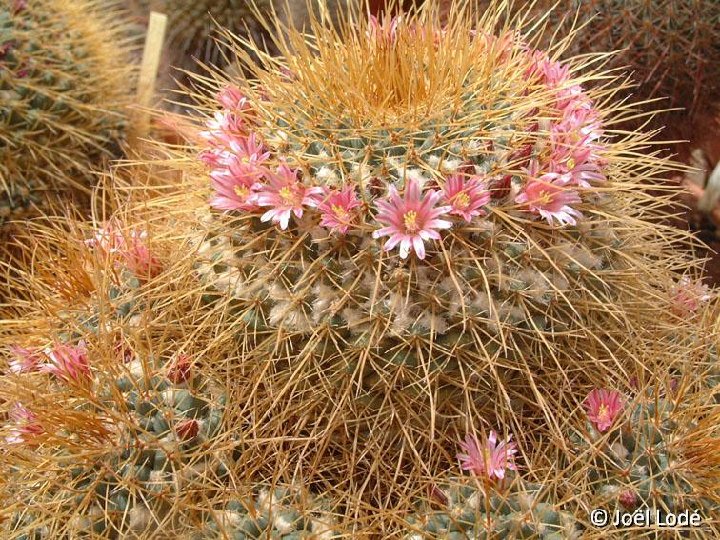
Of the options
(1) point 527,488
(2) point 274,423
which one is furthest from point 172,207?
(1) point 527,488

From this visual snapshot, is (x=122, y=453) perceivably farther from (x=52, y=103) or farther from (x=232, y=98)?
(x=52, y=103)

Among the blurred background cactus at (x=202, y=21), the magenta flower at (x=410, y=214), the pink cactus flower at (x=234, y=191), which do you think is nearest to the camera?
the magenta flower at (x=410, y=214)

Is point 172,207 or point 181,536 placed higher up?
point 172,207

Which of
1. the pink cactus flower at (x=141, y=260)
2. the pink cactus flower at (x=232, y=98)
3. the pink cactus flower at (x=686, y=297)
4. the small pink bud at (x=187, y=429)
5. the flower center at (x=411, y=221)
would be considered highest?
the pink cactus flower at (x=232, y=98)

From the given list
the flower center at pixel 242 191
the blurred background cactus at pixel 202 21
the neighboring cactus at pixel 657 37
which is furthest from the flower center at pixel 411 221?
the blurred background cactus at pixel 202 21

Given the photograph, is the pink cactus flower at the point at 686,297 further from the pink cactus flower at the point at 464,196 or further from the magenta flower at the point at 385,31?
the magenta flower at the point at 385,31

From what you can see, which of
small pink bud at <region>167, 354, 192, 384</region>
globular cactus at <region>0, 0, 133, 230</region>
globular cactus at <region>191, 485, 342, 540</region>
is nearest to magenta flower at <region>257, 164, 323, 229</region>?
small pink bud at <region>167, 354, 192, 384</region>

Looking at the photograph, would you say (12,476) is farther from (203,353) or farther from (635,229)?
(635,229)

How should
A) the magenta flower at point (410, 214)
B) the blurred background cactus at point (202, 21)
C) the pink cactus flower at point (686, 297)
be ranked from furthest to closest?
the blurred background cactus at point (202, 21) < the pink cactus flower at point (686, 297) < the magenta flower at point (410, 214)
